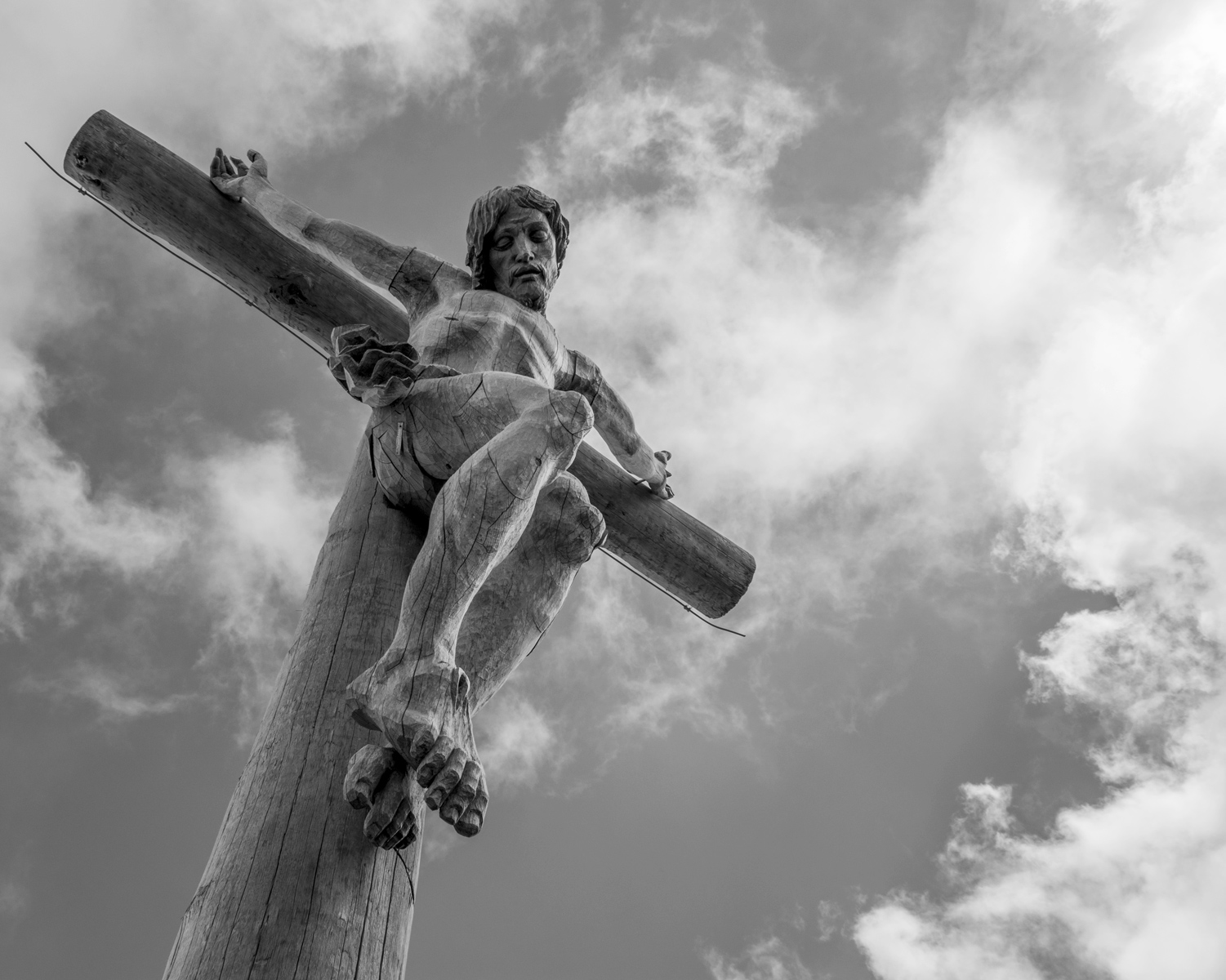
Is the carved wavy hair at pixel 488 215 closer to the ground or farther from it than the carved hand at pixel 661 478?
farther from it

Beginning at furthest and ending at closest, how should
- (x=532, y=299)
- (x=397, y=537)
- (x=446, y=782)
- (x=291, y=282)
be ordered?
(x=291, y=282)
(x=532, y=299)
(x=397, y=537)
(x=446, y=782)

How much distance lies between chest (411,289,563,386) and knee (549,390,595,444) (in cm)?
95

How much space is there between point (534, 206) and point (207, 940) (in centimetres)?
337

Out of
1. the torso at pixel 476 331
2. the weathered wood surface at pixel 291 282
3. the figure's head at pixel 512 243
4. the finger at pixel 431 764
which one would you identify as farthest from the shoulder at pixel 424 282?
the finger at pixel 431 764

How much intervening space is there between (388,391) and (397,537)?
0.59m

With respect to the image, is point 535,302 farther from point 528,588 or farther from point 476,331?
point 528,588

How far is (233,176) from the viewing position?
538 centimetres

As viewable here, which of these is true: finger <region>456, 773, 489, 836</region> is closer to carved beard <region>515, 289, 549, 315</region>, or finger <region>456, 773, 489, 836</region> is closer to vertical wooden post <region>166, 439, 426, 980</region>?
vertical wooden post <region>166, 439, 426, 980</region>

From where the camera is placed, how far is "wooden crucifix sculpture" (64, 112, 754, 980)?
8.28 feet

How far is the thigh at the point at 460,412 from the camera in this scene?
3361 mm

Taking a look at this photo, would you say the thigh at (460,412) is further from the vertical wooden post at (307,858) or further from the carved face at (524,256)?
the carved face at (524,256)

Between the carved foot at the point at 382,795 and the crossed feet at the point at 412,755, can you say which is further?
A: the carved foot at the point at 382,795

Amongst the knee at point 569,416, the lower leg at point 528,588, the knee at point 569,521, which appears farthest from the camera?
the knee at point 569,521

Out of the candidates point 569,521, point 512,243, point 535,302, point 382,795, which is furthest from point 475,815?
point 512,243
